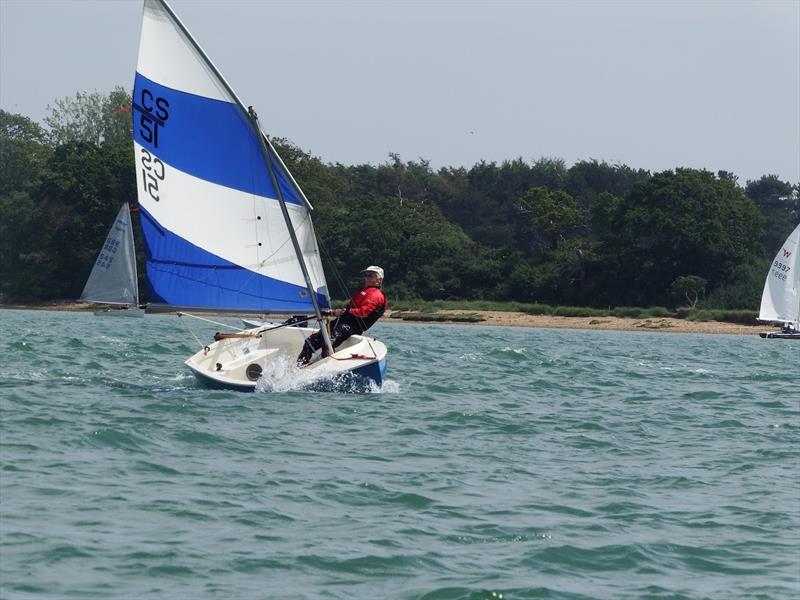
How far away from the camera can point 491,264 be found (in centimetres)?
7888

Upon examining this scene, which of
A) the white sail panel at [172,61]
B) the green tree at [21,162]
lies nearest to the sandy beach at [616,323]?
the green tree at [21,162]

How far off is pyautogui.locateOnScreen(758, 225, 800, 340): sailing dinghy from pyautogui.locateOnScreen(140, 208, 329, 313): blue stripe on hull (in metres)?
44.5

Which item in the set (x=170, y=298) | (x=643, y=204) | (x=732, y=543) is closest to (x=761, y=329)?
(x=643, y=204)

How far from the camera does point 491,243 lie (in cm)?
9581

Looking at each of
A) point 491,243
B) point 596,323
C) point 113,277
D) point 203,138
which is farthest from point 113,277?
point 491,243

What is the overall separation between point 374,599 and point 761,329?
60345mm

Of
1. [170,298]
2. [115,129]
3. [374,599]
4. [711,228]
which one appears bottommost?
[374,599]

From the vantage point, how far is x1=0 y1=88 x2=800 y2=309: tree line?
7444 cm

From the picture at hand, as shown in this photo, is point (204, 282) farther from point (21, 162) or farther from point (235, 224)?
point (21, 162)

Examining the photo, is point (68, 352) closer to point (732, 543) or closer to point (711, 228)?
point (732, 543)

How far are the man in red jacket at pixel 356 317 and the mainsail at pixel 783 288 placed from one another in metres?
44.3

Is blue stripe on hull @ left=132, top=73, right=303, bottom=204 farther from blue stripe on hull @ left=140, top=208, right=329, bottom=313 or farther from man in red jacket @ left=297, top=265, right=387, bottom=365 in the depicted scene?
man in red jacket @ left=297, top=265, right=387, bottom=365

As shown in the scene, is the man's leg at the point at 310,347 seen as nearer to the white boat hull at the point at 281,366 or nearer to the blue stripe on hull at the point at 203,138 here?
the white boat hull at the point at 281,366

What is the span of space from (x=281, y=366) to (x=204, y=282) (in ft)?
6.20
